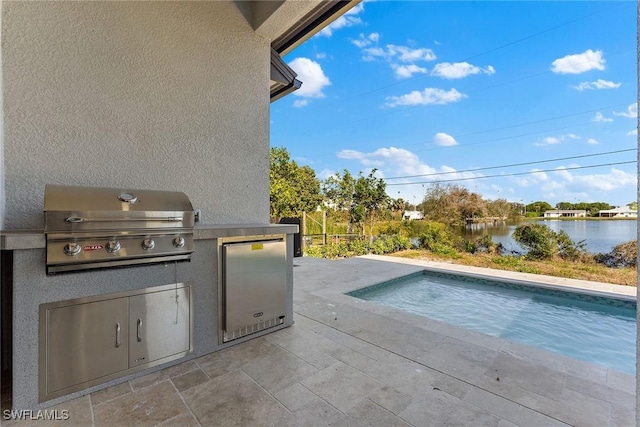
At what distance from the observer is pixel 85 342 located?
1883 mm

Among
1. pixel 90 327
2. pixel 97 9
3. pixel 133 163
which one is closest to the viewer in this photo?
pixel 90 327

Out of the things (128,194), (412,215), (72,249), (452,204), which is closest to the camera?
(72,249)

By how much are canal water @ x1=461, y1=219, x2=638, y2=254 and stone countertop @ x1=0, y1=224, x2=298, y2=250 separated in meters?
9.39

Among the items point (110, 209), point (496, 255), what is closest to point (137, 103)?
point (110, 209)

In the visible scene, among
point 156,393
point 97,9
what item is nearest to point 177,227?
point 156,393

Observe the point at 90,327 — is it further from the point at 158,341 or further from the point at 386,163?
the point at 386,163

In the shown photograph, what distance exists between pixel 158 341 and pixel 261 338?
0.96 metres

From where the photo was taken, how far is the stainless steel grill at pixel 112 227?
1.75 m

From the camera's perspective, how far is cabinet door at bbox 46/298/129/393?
177 cm

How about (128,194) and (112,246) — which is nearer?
(112,246)

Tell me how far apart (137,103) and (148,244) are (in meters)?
1.42

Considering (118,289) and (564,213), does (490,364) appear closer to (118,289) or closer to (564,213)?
(118,289)

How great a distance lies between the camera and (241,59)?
10.9ft

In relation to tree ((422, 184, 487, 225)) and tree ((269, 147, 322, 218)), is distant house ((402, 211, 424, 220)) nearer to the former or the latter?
tree ((422, 184, 487, 225))
